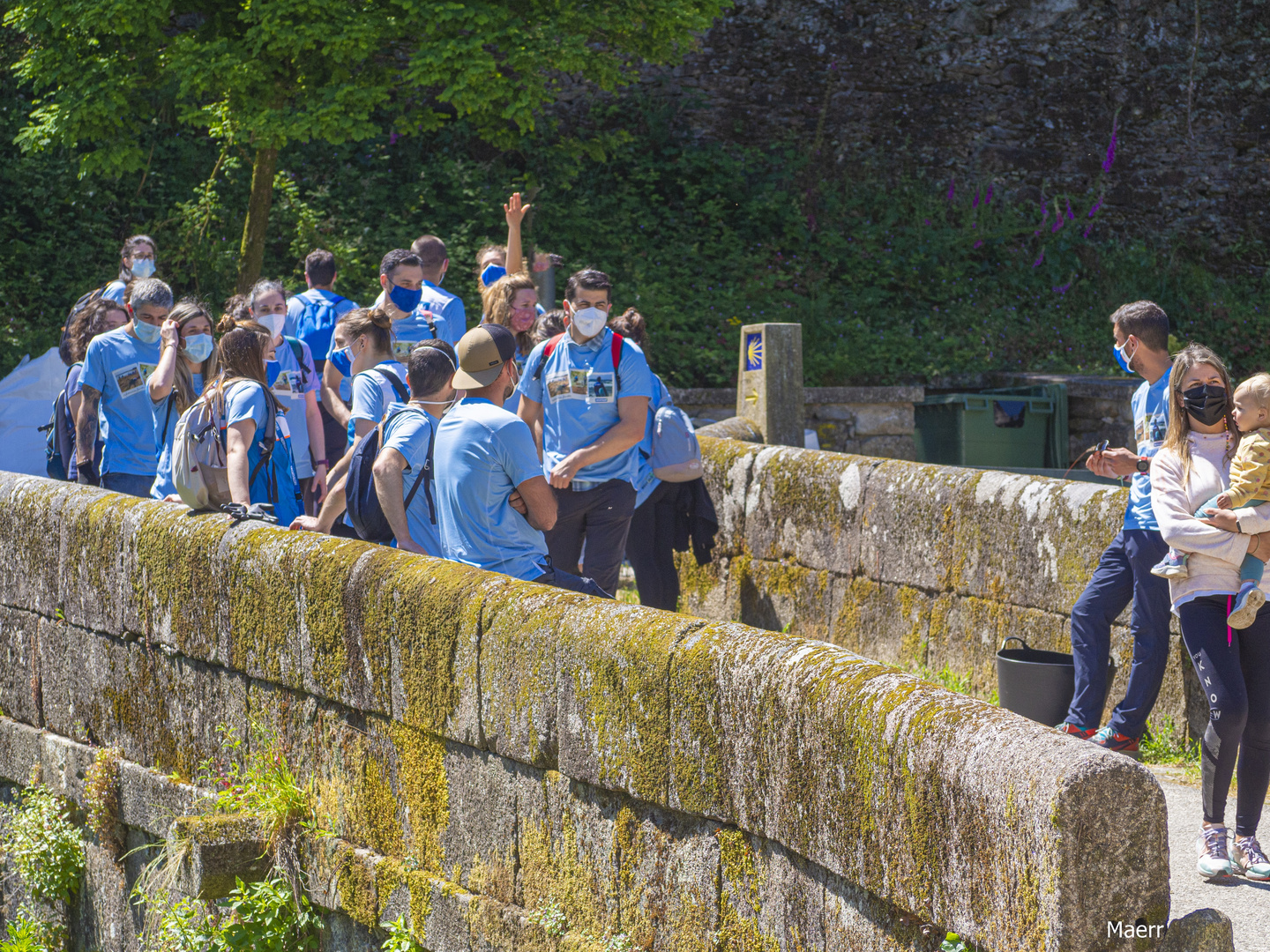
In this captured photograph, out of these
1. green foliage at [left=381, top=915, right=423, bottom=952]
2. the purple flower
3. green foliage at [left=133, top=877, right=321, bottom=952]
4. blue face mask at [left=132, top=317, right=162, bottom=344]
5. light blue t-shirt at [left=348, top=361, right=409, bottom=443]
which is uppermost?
the purple flower

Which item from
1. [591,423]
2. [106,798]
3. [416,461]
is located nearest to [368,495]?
[416,461]

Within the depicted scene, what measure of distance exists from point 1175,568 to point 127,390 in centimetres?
456

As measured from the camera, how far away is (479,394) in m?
4.45

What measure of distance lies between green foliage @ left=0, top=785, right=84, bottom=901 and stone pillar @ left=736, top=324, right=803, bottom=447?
5.66 meters

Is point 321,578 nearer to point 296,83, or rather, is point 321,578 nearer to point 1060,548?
point 1060,548

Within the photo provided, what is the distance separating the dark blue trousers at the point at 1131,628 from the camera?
4531mm

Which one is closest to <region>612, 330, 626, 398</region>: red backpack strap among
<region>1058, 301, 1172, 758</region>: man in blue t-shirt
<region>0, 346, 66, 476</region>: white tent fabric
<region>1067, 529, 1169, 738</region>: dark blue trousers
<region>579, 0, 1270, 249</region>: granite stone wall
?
<region>1058, 301, 1172, 758</region>: man in blue t-shirt

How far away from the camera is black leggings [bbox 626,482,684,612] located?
6.34 metres

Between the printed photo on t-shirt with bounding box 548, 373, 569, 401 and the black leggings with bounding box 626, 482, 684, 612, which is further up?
the printed photo on t-shirt with bounding box 548, 373, 569, 401

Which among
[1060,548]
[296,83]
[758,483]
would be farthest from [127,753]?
[296,83]

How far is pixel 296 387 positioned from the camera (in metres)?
6.78

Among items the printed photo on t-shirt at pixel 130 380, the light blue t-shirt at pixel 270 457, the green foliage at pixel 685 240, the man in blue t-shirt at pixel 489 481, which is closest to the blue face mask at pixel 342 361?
the printed photo on t-shirt at pixel 130 380

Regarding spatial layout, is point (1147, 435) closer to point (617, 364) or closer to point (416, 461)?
point (617, 364)

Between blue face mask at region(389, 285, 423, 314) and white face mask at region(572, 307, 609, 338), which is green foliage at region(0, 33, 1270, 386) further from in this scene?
white face mask at region(572, 307, 609, 338)
